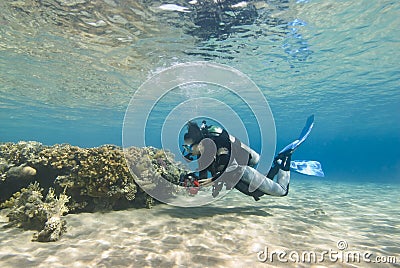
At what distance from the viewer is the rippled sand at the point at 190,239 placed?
13.8ft

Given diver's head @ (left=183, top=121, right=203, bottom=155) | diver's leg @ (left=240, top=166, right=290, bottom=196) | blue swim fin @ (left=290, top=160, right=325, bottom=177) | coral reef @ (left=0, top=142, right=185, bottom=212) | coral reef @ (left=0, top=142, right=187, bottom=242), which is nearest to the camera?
diver's head @ (left=183, top=121, right=203, bottom=155)

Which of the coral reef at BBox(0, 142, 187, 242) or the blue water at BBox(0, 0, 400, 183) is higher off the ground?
the blue water at BBox(0, 0, 400, 183)

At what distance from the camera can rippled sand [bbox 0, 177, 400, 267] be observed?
4.20 m

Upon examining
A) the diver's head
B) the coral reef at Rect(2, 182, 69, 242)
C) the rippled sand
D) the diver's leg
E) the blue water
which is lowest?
the rippled sand

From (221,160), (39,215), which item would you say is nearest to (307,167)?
(221,160)

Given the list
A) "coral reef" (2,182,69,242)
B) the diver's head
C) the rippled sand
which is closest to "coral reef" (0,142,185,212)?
the rippled sand

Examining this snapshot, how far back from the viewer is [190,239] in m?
5.30

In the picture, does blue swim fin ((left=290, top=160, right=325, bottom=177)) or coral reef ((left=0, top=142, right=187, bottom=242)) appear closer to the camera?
coral reef ((left=0, top=142, right=187, bottom=242))

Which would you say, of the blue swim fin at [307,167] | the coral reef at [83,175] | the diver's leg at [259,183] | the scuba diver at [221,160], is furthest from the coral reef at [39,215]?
the blue swim fin at [307,167]

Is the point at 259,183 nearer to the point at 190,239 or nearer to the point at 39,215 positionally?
the point at 190,239

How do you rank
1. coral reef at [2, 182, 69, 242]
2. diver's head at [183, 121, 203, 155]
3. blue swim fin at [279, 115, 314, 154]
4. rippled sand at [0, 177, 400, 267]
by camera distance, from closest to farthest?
1. rippled sand at [0, 177, 400, 267]
2. coral reef at [2, 182, 69, 242]
3. diver's head at [183, 121, 203, 155]
4. blue swim fin at [279, 115, 314, 154]

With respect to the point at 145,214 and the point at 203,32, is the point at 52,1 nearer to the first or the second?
the point at 203,32

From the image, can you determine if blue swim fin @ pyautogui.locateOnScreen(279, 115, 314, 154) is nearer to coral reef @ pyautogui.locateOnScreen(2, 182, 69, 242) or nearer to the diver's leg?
the diver's leg

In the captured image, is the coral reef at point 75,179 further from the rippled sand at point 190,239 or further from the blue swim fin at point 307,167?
the blue swim fin at point 307,167
